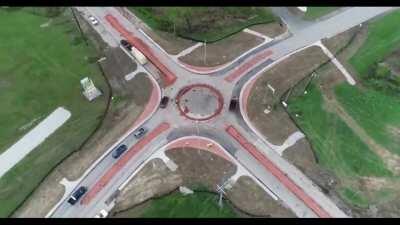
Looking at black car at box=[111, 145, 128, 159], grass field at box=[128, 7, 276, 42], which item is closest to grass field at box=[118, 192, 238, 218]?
black car at box=[111, 145, 128, 159]

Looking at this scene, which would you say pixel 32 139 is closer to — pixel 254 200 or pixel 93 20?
pixel 93 20

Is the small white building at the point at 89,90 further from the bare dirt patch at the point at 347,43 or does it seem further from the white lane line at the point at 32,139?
the bare dirt patch at the point at 347,43

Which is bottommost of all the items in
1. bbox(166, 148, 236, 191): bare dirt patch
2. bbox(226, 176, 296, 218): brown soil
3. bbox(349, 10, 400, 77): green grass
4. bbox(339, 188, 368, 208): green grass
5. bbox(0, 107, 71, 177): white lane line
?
bbox(339, 188, 368, 208): green grass

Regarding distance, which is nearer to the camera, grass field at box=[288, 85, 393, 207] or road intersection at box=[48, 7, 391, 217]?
road intersection at box=[48, 7, 391, 217]

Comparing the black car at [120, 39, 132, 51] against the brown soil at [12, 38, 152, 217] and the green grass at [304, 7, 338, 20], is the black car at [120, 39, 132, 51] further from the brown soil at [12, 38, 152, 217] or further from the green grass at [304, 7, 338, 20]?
the green grass at [304, 7, 338, 20]

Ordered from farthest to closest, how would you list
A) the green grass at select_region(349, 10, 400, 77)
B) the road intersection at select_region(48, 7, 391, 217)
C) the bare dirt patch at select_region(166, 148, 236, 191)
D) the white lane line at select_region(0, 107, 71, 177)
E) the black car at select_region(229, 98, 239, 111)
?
the green grass at select_region(349, 10, 400, 77) < the black car at select_region(229, 98, 239, 111) < the white lane line at select_region(0, 107, 71, 177) < the bare dirt patch at select_region(166, 148, 236, 191) < the road intersection at select_region(48, 7, 391, 217)

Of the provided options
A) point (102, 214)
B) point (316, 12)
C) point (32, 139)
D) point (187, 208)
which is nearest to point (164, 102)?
point (187, 208)
